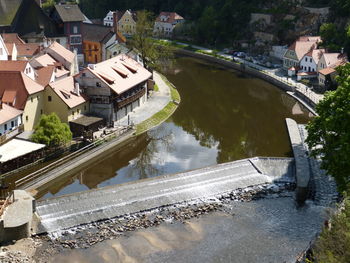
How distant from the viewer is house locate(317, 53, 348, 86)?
271 ft

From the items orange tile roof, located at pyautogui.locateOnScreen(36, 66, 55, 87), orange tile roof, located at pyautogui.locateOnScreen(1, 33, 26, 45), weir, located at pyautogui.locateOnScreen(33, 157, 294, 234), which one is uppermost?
orange tile roof, located at pyautogui.locateOnScreen(1, 33, 26, 45)

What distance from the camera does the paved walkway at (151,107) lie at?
64.4 m

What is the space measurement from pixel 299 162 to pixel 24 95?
29946 mm

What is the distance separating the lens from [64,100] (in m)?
57.0

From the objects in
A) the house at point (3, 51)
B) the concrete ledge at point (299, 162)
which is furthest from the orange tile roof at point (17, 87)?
the concrete ledge at point (299, 162)

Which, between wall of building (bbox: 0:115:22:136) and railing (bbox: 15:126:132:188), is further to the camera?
wall of building (bbox: 0:115:22:136)

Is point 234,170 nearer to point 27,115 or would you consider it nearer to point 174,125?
point 174,125

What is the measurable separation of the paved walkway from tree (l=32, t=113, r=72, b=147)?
10.9 meters

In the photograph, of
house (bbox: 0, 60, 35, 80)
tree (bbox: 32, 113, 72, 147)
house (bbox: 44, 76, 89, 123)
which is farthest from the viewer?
house (bbox: 0, 60, 35, 80)

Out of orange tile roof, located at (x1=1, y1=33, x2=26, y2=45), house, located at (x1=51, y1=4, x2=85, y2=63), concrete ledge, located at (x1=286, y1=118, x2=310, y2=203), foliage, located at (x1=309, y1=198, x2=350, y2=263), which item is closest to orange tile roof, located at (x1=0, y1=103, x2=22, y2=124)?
concrete ledge, located at (x1=286, y1=118, x2=310, y2=203)

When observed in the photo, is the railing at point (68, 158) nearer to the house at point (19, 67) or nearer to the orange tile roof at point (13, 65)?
the house at point (19, 67)

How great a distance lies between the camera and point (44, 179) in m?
46.8

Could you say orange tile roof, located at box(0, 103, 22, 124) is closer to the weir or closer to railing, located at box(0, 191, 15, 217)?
railing, located at box(0, 191, 15, 217)

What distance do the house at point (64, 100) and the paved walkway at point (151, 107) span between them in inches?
224
